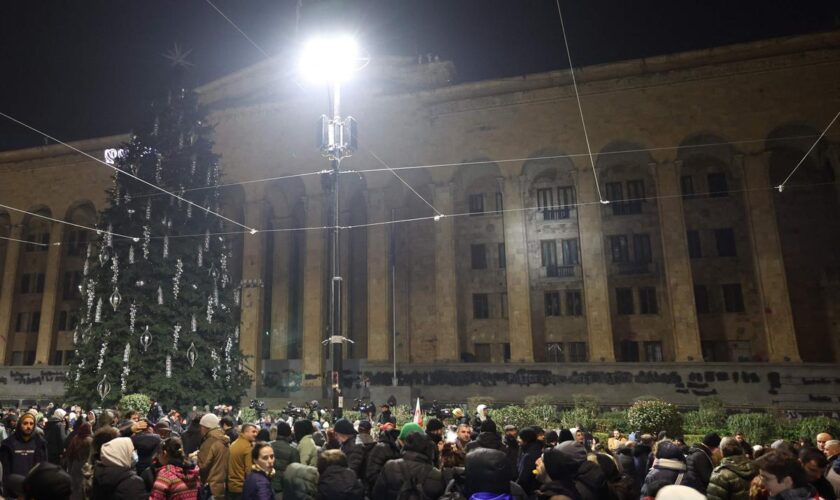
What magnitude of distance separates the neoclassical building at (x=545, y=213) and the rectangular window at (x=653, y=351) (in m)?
0.05

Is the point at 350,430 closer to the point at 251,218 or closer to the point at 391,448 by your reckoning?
the point at 391,448

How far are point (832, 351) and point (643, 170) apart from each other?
12234 millimetres

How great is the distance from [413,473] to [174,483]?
2152 millimetres

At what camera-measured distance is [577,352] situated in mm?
28359

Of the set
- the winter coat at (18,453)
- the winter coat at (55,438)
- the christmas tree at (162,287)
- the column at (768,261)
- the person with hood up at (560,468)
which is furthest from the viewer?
the column at (768,261)

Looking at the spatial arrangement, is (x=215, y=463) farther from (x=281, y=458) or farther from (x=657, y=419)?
(x=657, y=419)

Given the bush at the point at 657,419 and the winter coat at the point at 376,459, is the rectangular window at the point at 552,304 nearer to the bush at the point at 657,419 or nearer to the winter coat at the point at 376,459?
the bush at the point at 657,419

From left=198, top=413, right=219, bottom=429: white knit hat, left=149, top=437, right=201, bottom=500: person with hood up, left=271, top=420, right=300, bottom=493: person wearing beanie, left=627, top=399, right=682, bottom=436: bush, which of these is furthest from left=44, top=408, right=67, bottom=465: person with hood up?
left=627, top=399, right=682, bottom=436: bush

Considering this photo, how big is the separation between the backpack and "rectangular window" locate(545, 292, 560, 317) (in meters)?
25.3

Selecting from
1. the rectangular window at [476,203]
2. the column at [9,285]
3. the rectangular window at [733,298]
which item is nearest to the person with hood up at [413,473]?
the rectangular window at [733,298]

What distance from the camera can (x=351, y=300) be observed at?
34.1 meters

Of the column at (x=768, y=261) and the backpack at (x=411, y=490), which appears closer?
the backpack at (x=411, y=490)

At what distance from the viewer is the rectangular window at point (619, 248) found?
94.7 feet

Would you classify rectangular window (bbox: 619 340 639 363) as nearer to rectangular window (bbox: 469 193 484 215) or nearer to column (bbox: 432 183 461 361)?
column (bbox: 432 183 461 361)
